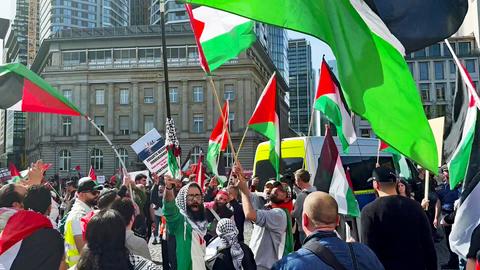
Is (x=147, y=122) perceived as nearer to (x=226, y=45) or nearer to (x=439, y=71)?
(x=439, y=71)

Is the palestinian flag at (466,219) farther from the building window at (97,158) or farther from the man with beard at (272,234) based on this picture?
the building window at (97,158)

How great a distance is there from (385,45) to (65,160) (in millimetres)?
56909

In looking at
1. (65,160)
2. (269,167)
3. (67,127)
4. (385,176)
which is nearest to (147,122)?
(67,127)

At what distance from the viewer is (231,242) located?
4.01 m

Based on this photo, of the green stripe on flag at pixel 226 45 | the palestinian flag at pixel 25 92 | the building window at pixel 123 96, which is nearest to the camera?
the green stripe on flag at pixel 226 45

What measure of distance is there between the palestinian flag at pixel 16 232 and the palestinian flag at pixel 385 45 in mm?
2182

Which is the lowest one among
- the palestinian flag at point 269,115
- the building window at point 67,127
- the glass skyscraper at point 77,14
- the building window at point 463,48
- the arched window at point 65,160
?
the arched window at point 65,160

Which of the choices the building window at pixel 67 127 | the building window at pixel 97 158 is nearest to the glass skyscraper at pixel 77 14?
the building window at pixel 67 127

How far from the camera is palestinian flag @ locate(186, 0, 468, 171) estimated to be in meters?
3.48

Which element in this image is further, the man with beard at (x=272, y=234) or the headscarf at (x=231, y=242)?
the man with beard at (x=272, y=234)

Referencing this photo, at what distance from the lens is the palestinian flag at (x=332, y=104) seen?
618cm

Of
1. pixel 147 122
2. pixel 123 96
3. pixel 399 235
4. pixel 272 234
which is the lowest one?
pixel 272 234

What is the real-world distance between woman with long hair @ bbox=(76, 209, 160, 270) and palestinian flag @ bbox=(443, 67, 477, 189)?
3608mm

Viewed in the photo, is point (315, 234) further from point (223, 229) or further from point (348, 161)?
point (348, 161)
